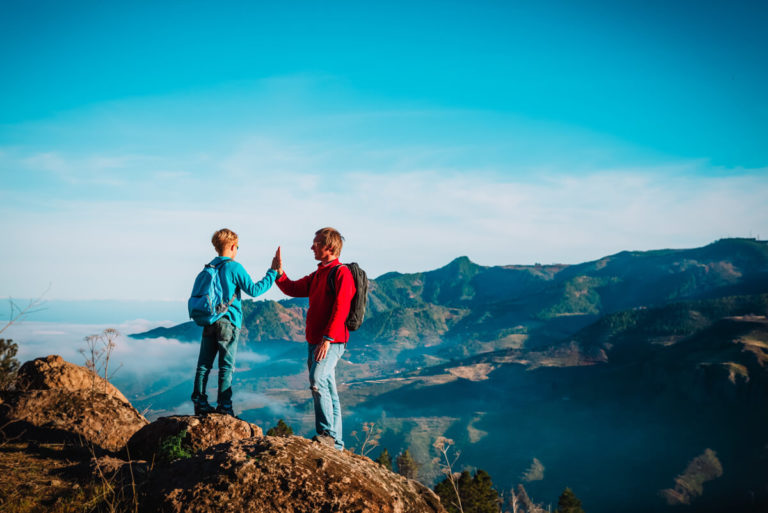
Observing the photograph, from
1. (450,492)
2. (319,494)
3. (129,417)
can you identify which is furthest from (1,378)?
(450,492)

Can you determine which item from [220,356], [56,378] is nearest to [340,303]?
[220,356]

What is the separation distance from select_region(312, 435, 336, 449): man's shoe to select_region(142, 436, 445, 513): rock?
76cm

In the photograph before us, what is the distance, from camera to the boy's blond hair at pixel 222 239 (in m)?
8.63

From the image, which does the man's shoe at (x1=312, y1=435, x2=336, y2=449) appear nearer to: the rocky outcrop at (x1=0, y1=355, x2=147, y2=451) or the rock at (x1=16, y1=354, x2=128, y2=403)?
the rocky outcrop at (x1=0, y1=355, x2=147, y2=451)

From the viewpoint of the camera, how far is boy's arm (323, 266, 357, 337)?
709 centimetres

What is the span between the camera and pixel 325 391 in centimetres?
715

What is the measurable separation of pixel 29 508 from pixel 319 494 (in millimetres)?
3373

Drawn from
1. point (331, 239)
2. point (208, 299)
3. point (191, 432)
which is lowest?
point (191, 432)

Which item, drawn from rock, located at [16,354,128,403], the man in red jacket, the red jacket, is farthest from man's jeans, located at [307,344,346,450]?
rock, located at [16,354,128,403]

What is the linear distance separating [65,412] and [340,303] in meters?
6.61

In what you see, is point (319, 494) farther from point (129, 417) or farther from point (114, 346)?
point (129, 417)

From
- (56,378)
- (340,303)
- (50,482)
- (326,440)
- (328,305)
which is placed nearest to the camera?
(50,482)

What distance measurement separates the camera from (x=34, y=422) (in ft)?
29.8

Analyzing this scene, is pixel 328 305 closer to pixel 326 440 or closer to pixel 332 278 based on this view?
pixel 332 278
